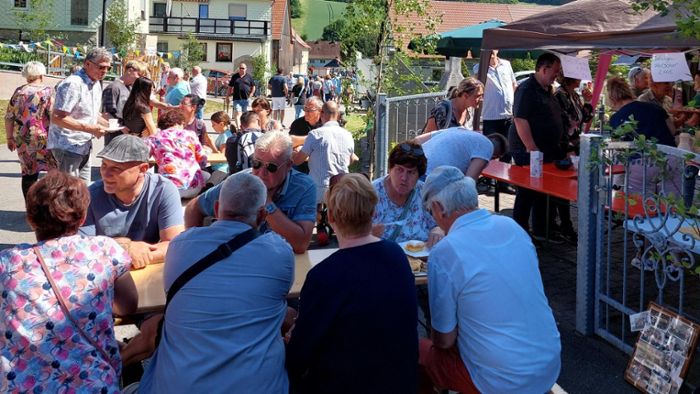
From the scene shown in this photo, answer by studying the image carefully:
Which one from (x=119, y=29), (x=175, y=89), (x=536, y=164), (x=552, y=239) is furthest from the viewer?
(x=119, y=29)

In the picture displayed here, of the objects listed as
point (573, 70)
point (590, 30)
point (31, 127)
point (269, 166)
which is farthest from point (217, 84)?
point (269, 166)

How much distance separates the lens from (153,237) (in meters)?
4.15

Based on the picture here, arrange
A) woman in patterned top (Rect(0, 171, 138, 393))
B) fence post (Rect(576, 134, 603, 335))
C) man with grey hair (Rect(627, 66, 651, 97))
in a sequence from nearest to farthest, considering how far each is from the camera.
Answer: woman in patterned top (Rect(0, 171, 138, 393))
fence post (Rect(576, 134, 603, 335))
man with grey hair (Rect(627, 66, 651, 97))

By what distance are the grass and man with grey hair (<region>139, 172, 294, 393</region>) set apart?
121 meters

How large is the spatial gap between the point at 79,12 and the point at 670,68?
4838 cm

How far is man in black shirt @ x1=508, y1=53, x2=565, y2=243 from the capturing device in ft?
23.1

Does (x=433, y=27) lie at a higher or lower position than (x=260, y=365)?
higher

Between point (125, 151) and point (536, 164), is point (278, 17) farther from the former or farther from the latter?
point (125, 151)

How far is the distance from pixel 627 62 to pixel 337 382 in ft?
43.6

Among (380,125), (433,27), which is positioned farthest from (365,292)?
(433,27)

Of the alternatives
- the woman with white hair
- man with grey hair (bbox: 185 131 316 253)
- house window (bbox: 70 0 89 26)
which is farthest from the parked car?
man with grey hair (bbox: 185 131 316 253)

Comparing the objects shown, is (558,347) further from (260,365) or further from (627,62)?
(627,62)

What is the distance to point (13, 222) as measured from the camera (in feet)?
26.1

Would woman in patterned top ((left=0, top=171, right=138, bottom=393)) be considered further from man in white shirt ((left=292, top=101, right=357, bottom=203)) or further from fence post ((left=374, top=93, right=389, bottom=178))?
fence post ((left=374, top=93, right=389, bottom=178))
